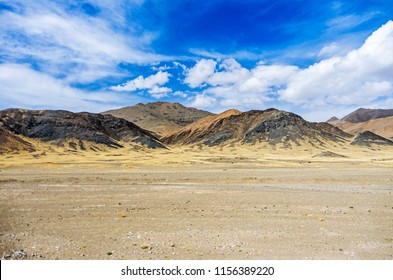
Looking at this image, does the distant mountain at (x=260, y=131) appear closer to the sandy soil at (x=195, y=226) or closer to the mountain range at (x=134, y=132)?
the mountain range at (x=134, y=132)

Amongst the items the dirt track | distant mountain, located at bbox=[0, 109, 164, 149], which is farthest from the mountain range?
the dirt track

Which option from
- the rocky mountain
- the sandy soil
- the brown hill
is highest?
the rocky mountain

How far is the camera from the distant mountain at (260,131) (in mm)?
152375

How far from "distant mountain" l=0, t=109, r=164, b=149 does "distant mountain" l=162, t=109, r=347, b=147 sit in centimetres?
3885

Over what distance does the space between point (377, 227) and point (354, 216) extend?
233 centimetres

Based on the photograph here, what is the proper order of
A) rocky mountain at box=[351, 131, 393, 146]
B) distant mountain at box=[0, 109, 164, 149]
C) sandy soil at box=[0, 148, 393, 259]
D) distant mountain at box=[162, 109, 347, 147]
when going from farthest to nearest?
rocky mountain at box=[351, 131, 393, 146], distant mountain at box=[162, 109, 347, 147], distant mountain at box=[0, 109, 164, 149], sandy soil at box=[0, 148, 393, 259]

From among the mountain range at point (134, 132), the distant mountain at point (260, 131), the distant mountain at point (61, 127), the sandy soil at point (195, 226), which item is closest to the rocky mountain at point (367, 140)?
the mountain range at point (134, 132)

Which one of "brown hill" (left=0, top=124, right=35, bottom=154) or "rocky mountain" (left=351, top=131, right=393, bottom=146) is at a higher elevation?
"rocky mountain" (left=351, top=131, right=393, bottom=146)

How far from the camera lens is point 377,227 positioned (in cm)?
1484

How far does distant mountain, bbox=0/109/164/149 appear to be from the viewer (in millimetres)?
130125

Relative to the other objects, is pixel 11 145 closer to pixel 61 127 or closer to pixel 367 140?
pixel 61 127

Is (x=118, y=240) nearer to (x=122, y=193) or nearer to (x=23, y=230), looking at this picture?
(x=23, y=230)

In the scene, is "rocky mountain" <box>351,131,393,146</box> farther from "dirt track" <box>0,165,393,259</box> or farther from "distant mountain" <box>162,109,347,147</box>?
"dirt track" <box>0,165,393,259</box>

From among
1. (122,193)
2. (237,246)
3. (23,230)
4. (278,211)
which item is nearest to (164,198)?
(122,193)
